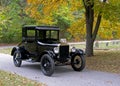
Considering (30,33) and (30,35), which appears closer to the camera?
(30,35)

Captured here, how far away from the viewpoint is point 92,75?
1187 centimetres

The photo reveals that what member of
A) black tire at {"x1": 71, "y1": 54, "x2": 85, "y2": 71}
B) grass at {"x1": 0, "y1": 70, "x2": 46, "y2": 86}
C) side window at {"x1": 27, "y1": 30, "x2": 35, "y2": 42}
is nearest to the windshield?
side window at {"x1": 27, "y1": 30, "x2": 35, "y2": 42}

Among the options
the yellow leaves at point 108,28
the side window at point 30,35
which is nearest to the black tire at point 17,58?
the side window at point 30,35

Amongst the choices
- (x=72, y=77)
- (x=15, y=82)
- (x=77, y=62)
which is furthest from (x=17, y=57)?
(x=15, y=82)

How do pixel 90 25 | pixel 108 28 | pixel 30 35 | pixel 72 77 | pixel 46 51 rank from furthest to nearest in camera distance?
1. pixel 108 28
2. pixel 90 25
3. pixel 30 35
4. pixel 46 51
5. pixel 72 77

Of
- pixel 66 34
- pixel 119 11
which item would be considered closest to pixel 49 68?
pixel 119 11

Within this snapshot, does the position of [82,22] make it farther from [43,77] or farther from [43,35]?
[43,77]

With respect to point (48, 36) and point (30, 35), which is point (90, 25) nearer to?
point (48, 36)

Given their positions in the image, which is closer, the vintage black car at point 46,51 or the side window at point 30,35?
the vintage black car at point 46,51

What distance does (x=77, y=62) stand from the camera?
13.3 m

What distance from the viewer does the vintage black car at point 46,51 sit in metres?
12.3

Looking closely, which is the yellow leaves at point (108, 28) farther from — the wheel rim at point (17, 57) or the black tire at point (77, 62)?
the wheel rim at point (17, 57)

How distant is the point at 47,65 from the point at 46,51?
2.21ft

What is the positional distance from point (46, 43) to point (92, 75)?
9.13 feet
